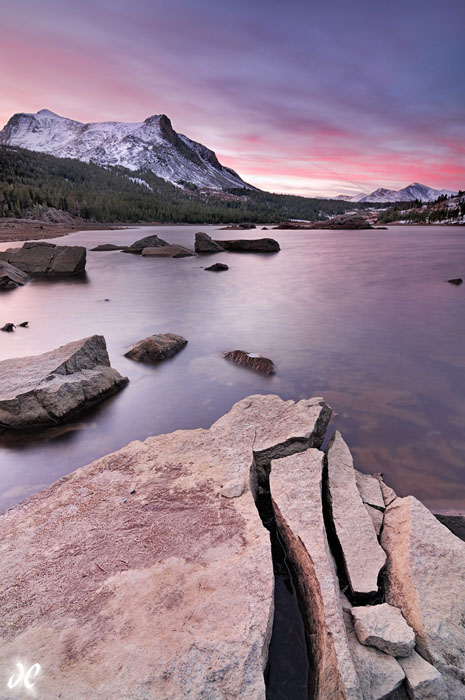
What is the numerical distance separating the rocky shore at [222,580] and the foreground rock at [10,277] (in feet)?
54.7

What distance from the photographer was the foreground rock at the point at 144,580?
2.07 meters

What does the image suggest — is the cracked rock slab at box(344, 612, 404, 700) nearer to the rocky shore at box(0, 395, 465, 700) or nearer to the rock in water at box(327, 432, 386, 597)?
the rocky shore at box(0, 395, 465, 700)

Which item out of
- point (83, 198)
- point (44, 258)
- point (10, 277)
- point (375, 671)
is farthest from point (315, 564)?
point (83, 198)

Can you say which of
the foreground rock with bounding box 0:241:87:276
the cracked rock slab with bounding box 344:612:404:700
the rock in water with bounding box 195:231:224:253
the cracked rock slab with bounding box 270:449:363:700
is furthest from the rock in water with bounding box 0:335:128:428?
the rock in water with bounding box 195:231:224:253

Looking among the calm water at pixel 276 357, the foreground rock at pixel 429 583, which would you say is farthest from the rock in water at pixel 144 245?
the foreground rock at pixel 429 583

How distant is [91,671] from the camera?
207 cm

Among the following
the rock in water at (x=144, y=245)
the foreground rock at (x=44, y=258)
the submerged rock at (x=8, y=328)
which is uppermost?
the rock in water at (x=144, y=245)

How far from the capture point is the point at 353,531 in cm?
317

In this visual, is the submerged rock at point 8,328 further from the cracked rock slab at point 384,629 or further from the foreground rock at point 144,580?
the cracked rock slab at point 384,629

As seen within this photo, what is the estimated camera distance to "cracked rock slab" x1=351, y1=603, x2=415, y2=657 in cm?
220

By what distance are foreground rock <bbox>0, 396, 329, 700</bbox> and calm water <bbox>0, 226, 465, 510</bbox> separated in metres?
1.48

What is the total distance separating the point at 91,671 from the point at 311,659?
4.93 ft

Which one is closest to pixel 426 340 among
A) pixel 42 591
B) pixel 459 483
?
pixel 459 483

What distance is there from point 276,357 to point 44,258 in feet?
57.5
